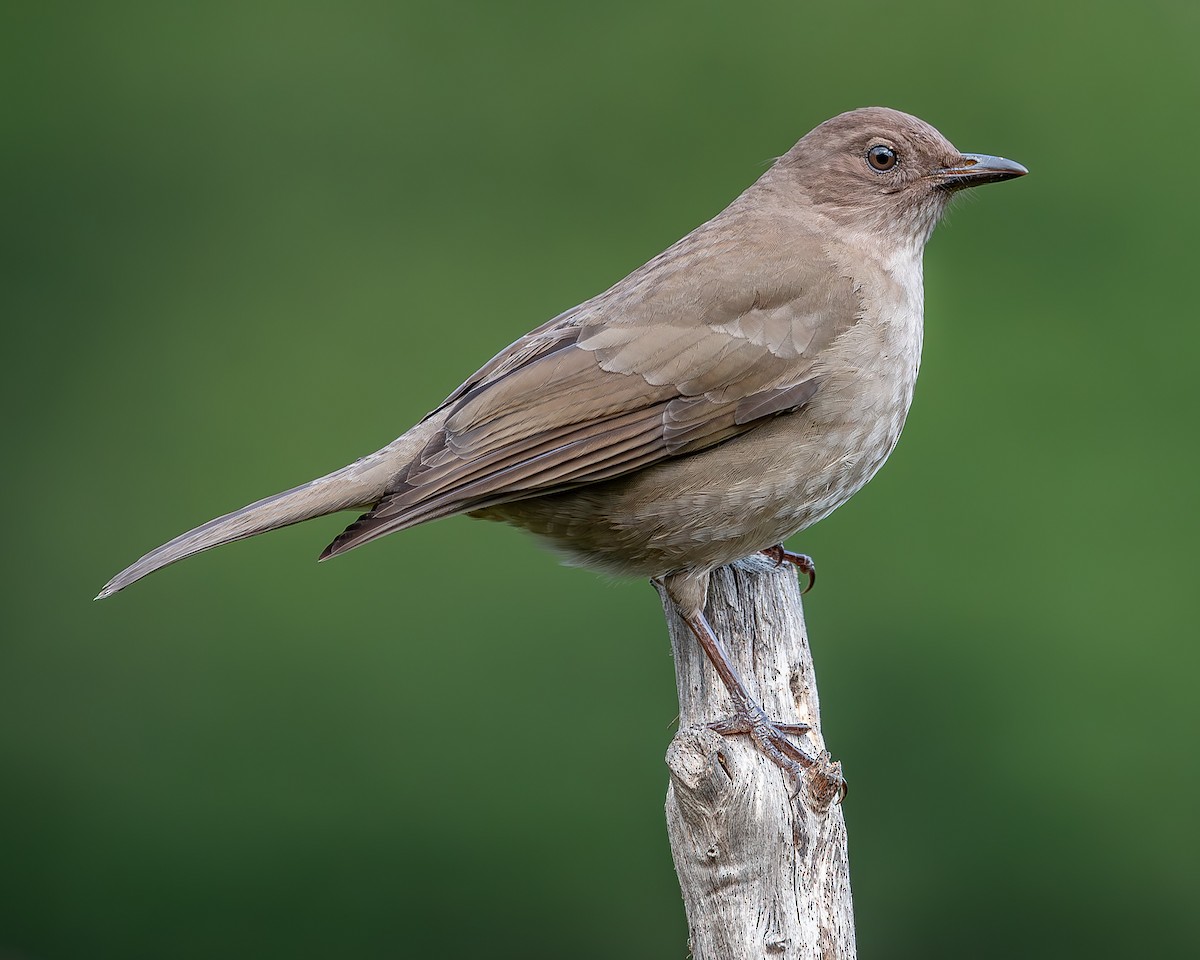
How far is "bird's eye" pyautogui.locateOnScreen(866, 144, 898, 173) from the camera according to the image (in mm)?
4504

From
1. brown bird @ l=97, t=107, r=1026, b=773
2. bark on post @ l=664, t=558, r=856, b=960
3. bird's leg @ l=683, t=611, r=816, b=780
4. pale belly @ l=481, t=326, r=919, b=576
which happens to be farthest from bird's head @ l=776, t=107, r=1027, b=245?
bark on post @ l=664, t=558, r=856, b=960

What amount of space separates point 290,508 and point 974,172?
2354mm

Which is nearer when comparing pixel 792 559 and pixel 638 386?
pixel 638 386

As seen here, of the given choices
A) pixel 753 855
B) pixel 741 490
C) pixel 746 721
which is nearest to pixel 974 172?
pixel 741 490

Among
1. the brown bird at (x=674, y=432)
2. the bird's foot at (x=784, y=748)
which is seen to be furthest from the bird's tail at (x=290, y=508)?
the bird's foot at (x=784, y=748)

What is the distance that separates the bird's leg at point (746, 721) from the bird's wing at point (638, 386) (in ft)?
1.66

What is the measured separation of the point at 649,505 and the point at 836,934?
1261 millimetres

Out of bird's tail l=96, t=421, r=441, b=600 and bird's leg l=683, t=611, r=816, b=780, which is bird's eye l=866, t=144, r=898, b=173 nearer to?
bird's leg l=683, t=611, r=816, b=780

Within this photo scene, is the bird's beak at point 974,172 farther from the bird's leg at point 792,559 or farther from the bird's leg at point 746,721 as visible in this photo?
the bird's leg at point 746,721

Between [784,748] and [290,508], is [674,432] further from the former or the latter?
[290,508]

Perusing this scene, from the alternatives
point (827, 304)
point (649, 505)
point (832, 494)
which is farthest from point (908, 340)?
point (649, 505)

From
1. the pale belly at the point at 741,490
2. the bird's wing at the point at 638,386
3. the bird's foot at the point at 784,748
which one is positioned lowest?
the bird's foot at the point at 784,748

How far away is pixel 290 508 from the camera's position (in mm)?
3854

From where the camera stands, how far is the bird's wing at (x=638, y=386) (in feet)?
12.7
